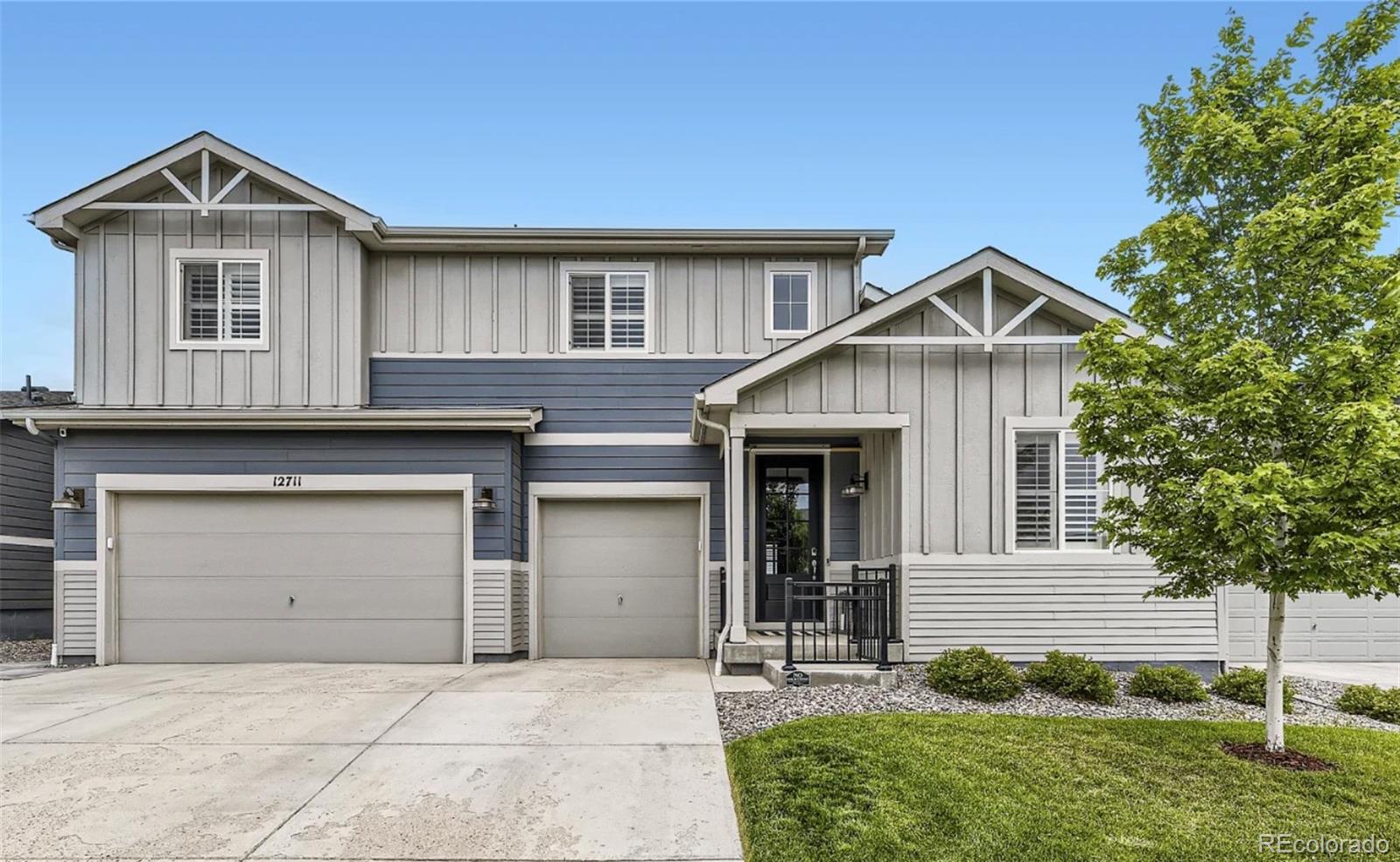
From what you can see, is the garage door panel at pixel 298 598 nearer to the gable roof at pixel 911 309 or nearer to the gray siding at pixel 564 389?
the gray siding at pixel 564 389

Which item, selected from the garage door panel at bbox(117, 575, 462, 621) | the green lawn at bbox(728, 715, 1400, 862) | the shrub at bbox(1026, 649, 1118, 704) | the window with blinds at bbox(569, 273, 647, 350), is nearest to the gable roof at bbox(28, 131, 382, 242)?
the window with blinds at bbox(569, 273, 647, 350)

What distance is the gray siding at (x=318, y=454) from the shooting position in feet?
32.7

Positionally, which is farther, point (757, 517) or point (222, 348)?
point (757, 517)

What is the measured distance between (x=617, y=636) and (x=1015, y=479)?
520 cm

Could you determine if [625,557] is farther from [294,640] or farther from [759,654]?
[294,640]

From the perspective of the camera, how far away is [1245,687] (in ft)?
25.1

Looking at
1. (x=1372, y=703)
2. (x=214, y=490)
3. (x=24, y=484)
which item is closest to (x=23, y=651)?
(x=24, y=484)

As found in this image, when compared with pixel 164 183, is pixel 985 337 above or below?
below

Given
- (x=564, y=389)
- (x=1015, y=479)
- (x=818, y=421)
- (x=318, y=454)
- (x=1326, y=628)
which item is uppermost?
(x=564, y=389)

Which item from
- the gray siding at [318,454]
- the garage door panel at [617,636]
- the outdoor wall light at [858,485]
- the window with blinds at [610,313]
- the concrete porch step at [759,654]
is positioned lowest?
the garage door panel at [617,636]

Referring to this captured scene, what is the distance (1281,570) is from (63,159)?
22691mm

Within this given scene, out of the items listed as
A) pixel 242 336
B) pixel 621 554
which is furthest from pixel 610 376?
pixel 242 336

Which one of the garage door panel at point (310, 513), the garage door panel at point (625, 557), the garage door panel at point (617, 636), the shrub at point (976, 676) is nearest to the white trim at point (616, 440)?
the garage door panel at point (625, 557)

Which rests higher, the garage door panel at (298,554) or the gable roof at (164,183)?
the gable roof at (164,183)
